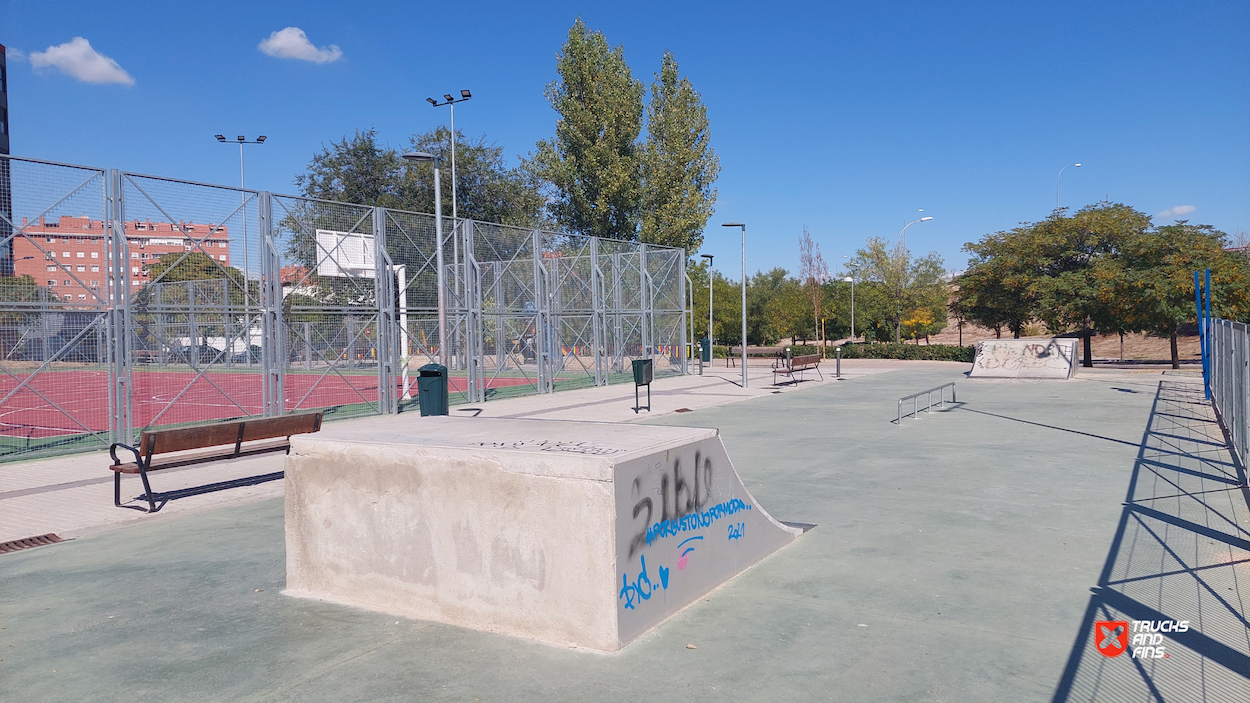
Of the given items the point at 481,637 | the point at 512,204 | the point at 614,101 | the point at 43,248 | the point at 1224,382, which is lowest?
the point at 481,637

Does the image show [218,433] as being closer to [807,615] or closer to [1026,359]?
[807,615]

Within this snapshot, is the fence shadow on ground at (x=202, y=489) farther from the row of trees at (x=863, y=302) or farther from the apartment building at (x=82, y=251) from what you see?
the row of trees at (x=863, y=302)

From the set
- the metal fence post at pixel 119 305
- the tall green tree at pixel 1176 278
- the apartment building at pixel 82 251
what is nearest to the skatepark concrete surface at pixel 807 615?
the metal fence post at pixel 119 305

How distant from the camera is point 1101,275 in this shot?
101 ft

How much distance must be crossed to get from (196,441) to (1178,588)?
9328mm

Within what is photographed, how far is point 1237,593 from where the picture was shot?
5.25 meters

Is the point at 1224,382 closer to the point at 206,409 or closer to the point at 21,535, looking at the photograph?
the point at 21,535

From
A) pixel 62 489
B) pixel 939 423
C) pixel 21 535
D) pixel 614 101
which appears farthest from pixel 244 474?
pixel 614 101

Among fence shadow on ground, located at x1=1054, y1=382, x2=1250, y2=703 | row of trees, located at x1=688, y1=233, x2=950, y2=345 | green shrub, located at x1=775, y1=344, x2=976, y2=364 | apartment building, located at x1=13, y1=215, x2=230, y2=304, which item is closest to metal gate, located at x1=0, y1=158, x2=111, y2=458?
apartment building, located at x1=13, y1=215, x2=230, y2=304

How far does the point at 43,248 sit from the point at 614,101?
28.4 meters

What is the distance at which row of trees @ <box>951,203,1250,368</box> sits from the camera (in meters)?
28.8

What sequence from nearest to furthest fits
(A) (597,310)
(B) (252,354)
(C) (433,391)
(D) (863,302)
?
(C) (433,391) < (B) (252,354) < (A) (597,310) < (D) (863,302)

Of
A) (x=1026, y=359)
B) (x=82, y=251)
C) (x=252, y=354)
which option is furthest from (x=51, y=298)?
(x=1026, y=359)

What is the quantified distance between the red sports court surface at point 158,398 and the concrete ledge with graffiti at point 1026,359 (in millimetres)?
16415
